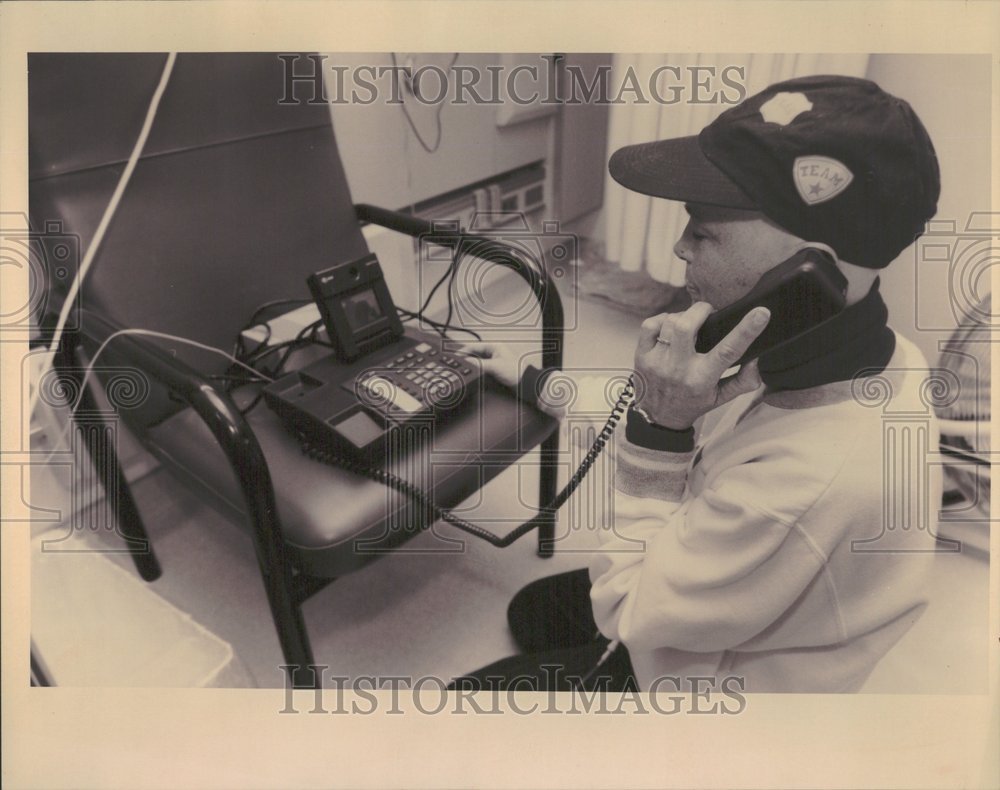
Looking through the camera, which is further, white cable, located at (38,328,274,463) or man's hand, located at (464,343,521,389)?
man's hand, located at (464,343,521,389)

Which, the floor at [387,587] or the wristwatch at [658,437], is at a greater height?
the wristwatch at [658,437]

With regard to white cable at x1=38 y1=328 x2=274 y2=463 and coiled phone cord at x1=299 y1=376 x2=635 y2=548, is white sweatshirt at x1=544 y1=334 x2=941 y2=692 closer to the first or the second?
coiled phone cord at x1=299 y1=376 x2=635 y2=548

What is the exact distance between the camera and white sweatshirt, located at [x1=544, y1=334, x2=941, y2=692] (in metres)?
0.53

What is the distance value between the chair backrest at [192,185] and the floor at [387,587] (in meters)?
0.33

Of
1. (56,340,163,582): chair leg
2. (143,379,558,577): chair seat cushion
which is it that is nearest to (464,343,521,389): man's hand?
(143,379,558,577): chair seat cushion

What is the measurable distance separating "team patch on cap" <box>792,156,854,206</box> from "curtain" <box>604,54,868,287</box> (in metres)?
A: 0.12

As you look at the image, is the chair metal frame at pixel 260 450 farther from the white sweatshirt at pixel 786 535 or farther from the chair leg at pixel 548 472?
the white sweatshirt at pixel 786 535

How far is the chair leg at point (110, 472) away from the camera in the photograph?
865mm

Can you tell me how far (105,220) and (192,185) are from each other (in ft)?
0.47

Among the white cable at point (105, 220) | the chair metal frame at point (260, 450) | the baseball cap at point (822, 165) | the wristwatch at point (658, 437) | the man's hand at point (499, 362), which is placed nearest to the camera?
the baseball cap at point (822, 165)

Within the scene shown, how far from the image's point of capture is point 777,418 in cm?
56

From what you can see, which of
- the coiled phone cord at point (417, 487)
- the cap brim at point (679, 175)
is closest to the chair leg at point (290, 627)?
the coiled phone cord at point (417, 487)

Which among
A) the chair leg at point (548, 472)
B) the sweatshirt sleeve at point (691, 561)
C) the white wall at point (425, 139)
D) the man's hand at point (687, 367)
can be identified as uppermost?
the white wall at point (425, 139)

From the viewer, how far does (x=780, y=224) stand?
0.52m
